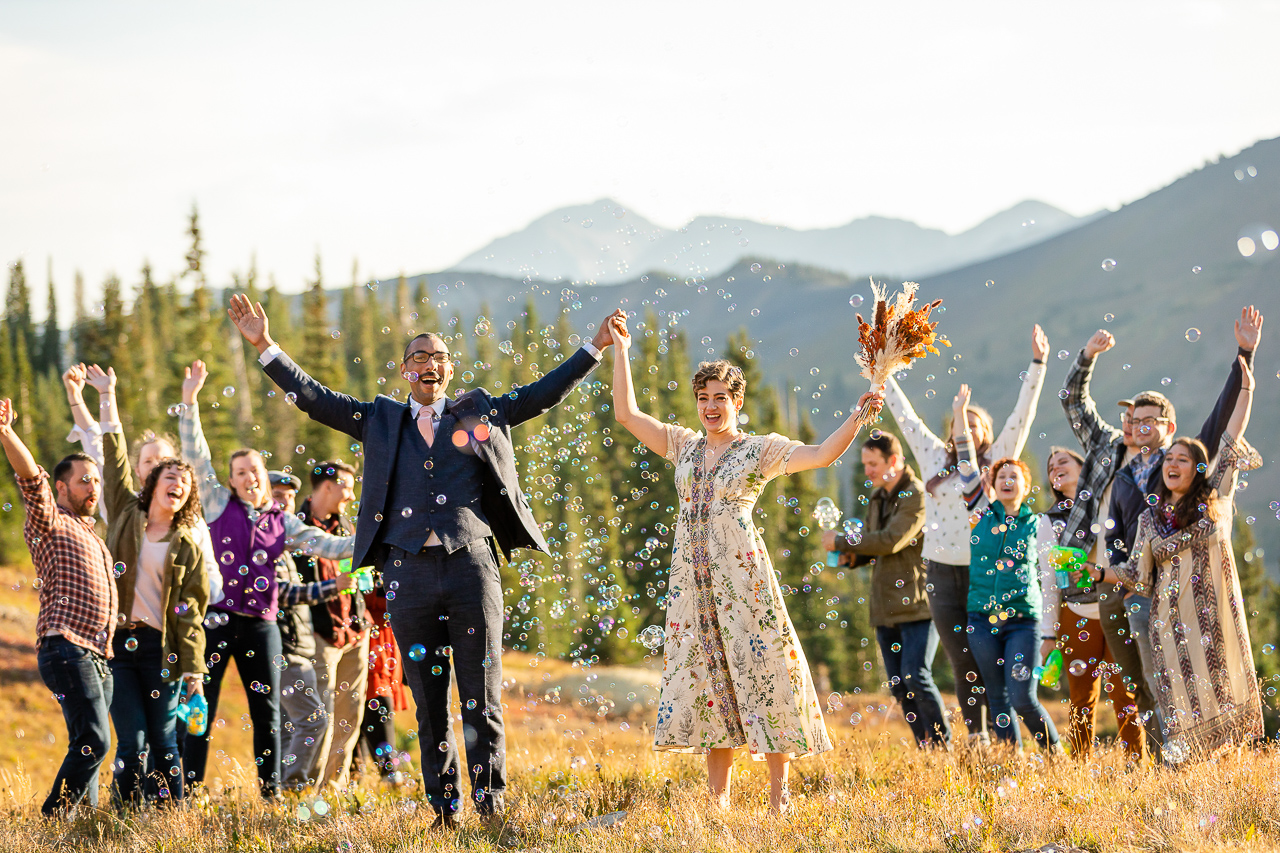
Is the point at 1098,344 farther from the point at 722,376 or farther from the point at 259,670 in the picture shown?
the point at 259,670

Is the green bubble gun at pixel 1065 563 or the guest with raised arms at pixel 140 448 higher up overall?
the guest with raised arms at pixel 140 448

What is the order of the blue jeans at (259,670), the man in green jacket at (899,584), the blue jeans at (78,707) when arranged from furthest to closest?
the man in green jacket at (899,584)
the blue jeans at (259,670)
the blue jeans at (78,707)

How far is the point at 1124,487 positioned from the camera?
291 inches

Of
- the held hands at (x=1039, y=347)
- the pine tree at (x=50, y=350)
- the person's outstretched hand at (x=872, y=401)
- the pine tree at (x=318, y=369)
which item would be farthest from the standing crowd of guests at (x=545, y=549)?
the pine tree at (x=50, y=350)

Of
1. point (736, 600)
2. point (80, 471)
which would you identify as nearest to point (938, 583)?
point (736, 600)

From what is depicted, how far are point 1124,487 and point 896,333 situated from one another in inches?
109

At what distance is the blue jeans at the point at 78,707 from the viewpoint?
660 cm

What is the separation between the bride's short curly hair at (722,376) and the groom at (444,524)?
0.56 m

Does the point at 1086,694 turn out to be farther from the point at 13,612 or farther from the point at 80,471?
the point at 13,612

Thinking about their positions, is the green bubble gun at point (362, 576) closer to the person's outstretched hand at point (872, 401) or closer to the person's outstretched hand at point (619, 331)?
the person's outstretched hand at point (619, 331)

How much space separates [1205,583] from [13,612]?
5172cm

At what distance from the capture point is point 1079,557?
736 centimetres

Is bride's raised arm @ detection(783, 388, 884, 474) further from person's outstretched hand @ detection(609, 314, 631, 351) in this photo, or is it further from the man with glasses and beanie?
the man with glasses and beanie

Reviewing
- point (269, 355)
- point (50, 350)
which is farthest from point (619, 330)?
point (50, 350)
